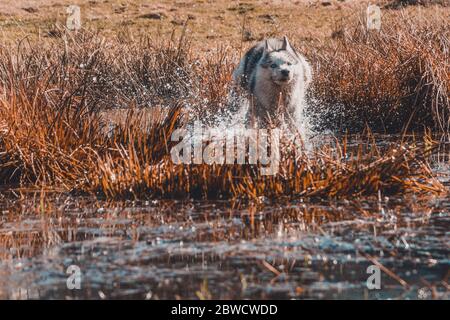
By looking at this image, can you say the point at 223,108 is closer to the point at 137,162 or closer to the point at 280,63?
the point at 280,63

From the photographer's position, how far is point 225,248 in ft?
20.6

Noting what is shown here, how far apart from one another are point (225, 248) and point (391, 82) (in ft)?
21.5

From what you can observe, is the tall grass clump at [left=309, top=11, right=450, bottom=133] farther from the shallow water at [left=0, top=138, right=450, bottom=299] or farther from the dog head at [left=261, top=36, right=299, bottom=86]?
the shallow water at [left=0, top=138, right=450, bottom=299]

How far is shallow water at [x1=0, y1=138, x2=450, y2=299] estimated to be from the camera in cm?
538

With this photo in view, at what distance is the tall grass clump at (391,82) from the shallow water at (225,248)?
12.7 ft

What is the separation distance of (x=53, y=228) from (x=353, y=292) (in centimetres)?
270

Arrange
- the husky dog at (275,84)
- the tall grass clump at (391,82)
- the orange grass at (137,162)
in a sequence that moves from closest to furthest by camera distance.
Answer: the orange grass at (137,162), the husky dog at (275,84), the tall grass clump at (391,82)

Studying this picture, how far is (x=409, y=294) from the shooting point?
521cm

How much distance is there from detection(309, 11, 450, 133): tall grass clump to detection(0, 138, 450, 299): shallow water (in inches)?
153

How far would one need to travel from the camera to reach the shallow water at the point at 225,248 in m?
5.38

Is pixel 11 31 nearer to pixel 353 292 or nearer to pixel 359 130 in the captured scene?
pixel 359 130

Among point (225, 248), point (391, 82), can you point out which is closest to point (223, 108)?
Answer: point (391, 82)

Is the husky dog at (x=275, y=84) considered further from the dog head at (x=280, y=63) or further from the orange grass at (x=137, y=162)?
the orange grass at (x=137, y=162)

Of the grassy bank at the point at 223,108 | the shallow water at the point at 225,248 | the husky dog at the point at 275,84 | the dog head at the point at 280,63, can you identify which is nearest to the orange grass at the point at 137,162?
Answer: the grassy bank at the point at 223,108
